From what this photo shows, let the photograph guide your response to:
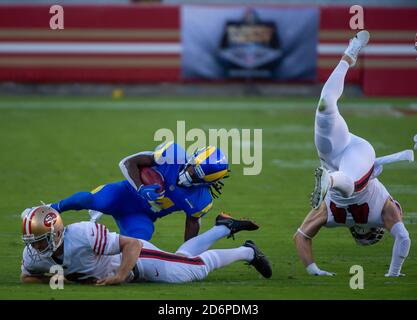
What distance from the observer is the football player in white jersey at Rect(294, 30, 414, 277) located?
8.30 metres

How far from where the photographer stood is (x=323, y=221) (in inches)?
339

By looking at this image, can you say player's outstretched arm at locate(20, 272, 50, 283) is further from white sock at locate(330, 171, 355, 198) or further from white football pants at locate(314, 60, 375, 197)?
white football pants at locate(314, 60, 375, 197)

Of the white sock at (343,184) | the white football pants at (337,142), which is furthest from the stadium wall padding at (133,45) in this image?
the white sock at (343,184)

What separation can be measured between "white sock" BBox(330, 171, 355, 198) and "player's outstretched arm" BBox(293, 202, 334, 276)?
499mm

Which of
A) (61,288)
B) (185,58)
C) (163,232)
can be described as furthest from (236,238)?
(185,58)

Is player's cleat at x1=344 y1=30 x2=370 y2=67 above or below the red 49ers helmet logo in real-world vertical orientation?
above

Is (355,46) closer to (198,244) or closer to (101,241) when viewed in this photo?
(198,244)

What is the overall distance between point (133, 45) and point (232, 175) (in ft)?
29.2

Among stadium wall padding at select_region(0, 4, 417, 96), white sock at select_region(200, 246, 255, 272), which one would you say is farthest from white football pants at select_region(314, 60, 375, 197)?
stadium wall padding at select_region(0, 4, 417, 96)

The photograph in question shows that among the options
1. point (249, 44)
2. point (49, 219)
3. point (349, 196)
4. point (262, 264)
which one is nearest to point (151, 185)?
point (262, 264)

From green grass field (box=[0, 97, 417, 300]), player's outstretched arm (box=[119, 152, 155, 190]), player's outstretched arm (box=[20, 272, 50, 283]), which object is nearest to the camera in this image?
green grass field (box=[0, 97, 417, 300])

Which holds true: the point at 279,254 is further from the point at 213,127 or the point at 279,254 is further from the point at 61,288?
the point at 213,127

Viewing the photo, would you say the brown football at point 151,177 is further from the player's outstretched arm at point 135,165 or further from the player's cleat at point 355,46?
the player's cleat at point 355,46

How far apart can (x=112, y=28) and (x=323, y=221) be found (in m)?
15.1
